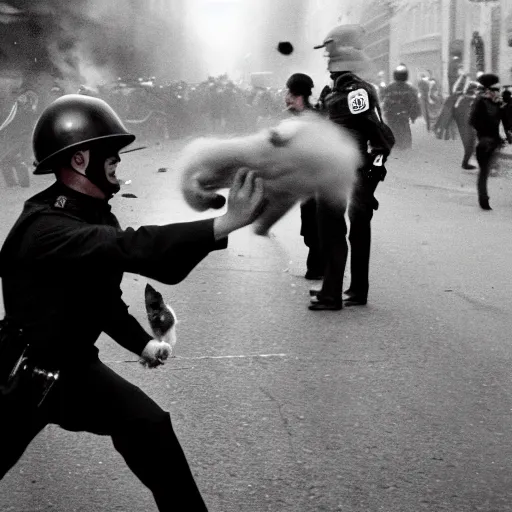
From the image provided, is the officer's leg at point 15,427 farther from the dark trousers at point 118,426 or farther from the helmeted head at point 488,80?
the helmeted head at point 488,80

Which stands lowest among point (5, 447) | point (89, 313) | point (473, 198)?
point (473, 198)

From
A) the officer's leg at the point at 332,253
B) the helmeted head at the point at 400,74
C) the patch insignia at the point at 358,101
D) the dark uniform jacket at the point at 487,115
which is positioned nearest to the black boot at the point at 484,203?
the dark uniform jacket at the point at 487,115

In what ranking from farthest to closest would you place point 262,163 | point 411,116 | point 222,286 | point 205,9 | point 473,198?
1. point 205,9
2. point 411,116
3. point 473,198
4. point 222,286
5. point 262,163

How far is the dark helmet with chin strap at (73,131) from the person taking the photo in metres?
2.89

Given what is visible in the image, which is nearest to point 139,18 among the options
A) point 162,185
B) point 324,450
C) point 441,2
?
point 441,2

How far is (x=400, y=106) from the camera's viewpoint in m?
24.2

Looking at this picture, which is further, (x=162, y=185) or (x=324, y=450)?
(x=162, y=185)

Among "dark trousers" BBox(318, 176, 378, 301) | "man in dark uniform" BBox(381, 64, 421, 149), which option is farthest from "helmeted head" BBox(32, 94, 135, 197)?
"man in dark uniform" BBox(381, 64, 421, 149)

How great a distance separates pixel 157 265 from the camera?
8.56ft

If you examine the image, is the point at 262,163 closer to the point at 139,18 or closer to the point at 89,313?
the point at 89,313

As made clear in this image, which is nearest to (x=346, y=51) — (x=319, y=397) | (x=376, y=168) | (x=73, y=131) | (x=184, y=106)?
(x=376, y=168)

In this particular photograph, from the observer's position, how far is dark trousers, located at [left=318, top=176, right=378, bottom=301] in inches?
289

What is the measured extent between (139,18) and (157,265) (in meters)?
42.2

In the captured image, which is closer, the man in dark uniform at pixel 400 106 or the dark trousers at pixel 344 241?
the dark trousers at pixel 344 241
